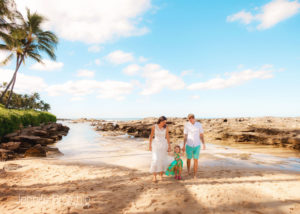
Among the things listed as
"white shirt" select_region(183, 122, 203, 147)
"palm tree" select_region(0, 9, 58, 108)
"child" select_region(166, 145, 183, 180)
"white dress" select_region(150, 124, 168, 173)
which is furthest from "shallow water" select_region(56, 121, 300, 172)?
"palm tree" select_region(0, 9, 58, 108)

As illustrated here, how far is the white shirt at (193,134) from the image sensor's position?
Answer: 16.4 ft

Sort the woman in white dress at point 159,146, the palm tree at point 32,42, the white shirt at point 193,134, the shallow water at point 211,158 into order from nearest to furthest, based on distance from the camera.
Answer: the woman in white dress at point 159,146, the white shirt at point 193,134, the shallow water at point 211,158, the palm tree at point 32,42

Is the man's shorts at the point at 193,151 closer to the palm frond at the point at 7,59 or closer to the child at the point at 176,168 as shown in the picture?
the child at the point at 176,168

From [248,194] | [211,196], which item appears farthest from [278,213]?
[211,196]

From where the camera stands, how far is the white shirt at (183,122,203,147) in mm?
5008

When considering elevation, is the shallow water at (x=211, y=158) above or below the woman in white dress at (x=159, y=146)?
below

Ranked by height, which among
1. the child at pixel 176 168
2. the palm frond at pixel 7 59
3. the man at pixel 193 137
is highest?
the palm frond at pixel 7 59

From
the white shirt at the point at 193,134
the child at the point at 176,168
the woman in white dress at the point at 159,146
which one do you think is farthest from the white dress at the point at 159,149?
the white shirt at the point at 193,134

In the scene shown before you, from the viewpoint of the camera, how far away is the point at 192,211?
3.39 metres

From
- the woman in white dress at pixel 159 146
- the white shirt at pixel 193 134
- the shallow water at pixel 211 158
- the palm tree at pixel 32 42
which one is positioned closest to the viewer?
the woman in white dress at pixel 159 146

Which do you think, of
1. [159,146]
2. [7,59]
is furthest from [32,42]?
[159,146]

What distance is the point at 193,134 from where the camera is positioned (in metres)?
5.02

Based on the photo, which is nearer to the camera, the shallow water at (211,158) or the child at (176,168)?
the child at (176,168)

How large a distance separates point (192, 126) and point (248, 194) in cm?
217
